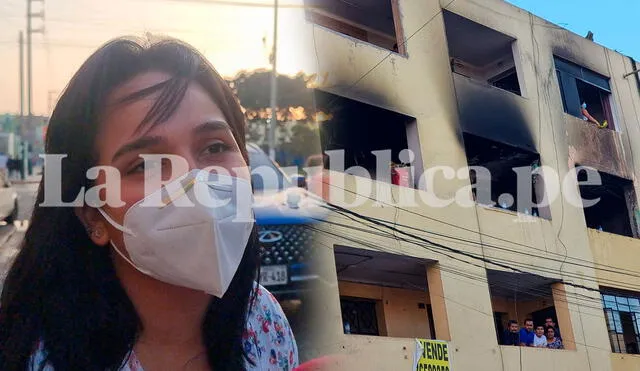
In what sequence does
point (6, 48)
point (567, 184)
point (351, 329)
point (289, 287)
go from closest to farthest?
point (6, 48) → point (289, 287) → point (351, 329) → point (567, 184)

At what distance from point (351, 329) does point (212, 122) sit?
5.59 metres

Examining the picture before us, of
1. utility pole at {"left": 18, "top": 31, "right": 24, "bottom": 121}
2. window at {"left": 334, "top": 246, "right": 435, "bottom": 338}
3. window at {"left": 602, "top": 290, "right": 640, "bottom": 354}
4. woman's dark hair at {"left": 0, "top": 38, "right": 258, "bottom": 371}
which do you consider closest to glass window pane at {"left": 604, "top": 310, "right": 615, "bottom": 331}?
window at {"left": 602, "top": 290, "right": 640, "bottom": 354}

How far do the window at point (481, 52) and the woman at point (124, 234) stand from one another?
6472mm

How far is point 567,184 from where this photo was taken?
7621mm

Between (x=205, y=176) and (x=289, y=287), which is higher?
(x=205, y=176)

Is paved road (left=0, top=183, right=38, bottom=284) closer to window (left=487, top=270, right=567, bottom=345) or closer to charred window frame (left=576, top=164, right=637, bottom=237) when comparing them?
window (left=487, top=270, right=567, bottom=345)

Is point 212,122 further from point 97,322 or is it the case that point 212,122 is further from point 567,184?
point 567,184

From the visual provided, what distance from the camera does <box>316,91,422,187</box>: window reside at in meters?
6.14

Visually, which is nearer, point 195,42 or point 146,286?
point 146,286

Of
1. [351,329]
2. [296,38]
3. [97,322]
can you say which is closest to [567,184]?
[351,329]

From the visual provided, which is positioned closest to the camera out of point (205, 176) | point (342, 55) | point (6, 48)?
point (205, 176)

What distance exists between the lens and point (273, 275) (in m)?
→ 1.50

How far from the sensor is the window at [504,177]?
24.1 ft

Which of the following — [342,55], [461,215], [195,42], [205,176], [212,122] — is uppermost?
[342,55]
